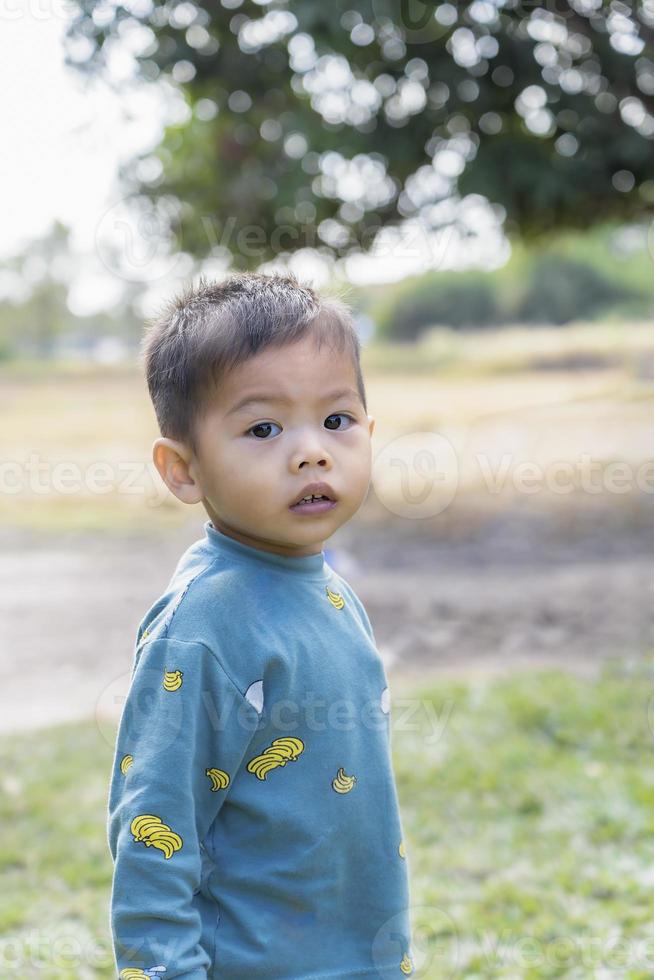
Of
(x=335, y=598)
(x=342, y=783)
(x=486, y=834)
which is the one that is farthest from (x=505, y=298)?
(x=342, y=783)

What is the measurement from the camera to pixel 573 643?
4.94m

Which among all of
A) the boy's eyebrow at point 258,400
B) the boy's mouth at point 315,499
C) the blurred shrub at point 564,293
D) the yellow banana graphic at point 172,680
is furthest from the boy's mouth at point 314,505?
the blurred shrub at point 564,293

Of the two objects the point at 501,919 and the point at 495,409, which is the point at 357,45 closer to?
the point at 501,919

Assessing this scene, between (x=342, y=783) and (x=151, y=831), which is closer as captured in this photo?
(x=151, y=831)

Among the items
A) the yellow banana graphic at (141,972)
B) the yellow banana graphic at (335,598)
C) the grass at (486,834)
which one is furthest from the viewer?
the grass at (486,834)

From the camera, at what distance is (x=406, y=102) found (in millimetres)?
5121

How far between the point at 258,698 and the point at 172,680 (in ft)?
0.30

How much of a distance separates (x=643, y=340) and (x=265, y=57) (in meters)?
6.97

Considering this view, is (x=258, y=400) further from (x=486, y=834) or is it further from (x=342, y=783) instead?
(x=486, y=834)

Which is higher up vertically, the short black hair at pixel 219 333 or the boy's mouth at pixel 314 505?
the short black hair at pixel 219 333

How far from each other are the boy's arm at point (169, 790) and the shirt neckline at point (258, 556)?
0.13 metres

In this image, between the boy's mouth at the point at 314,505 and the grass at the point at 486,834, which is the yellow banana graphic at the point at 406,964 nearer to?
the boy's mouth at the point at 314,505

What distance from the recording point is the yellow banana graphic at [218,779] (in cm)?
108

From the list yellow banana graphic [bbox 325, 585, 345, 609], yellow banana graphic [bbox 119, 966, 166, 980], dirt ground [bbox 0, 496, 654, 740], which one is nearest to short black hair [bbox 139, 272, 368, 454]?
yellow banana graphic [bbox 325, 585, 345, 609]
